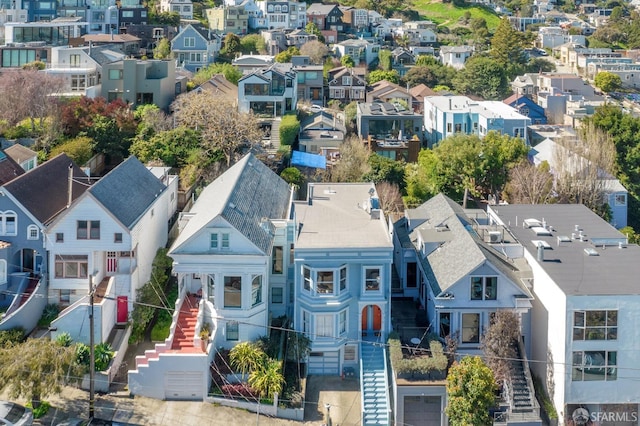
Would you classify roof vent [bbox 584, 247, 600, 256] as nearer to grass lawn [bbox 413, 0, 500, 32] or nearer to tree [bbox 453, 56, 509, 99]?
tree [bbox 453, 56, 509, 99]

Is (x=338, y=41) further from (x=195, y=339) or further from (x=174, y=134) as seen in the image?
(x=195, y=339)

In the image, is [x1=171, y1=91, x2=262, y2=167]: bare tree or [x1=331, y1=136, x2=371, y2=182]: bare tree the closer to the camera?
[x1=171, y1=91, x2=262, y2=167]: bare tree

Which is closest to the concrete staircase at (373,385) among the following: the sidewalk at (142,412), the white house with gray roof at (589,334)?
the sidewalk at (142,412)

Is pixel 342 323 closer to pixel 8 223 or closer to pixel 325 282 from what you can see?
pixel 325 282

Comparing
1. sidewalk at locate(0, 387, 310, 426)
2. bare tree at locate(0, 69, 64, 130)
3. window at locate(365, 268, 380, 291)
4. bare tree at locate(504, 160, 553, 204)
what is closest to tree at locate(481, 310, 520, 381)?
window at locate(365, 268, 380, 291)

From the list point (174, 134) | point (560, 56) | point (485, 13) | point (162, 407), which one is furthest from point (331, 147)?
point (485, 13)

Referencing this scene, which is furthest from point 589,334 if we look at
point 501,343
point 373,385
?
point 373,385

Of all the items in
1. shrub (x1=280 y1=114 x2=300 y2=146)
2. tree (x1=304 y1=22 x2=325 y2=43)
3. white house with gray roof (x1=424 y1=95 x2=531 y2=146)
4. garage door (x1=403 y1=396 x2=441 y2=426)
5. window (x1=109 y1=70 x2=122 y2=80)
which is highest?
tree (x1=304 y1=22 x2=325 y2=43)
